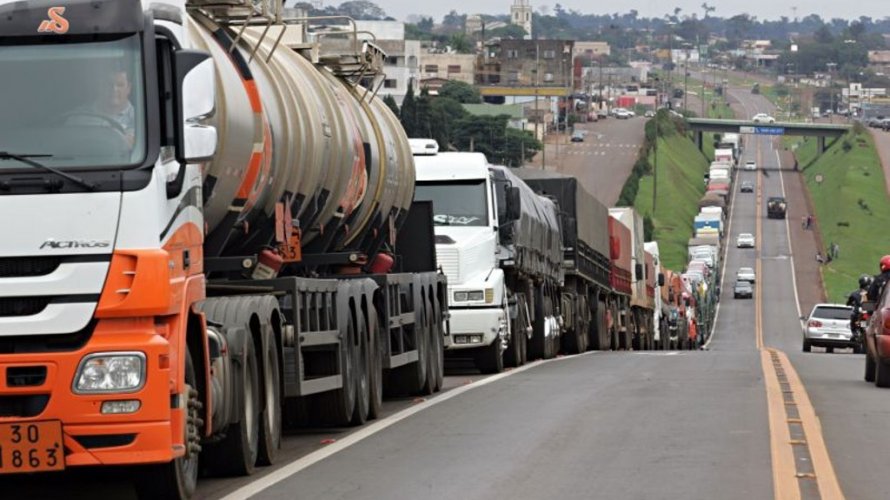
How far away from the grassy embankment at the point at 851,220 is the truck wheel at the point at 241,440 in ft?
339

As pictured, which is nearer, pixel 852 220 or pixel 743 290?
pixel 743 290

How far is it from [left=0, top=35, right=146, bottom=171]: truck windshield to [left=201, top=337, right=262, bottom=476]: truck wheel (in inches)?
103

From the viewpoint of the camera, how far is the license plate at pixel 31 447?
10961 mm

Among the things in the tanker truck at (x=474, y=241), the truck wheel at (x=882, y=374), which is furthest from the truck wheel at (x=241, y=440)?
the tanker truck at (x=474, y=241)

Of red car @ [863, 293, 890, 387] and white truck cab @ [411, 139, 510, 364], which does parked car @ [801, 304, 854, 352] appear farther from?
red car @ [863, 293, 890, 387]

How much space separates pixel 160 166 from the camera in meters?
11.4

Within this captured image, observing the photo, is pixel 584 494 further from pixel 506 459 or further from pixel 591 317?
pixel 591 317

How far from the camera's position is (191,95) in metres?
11.4

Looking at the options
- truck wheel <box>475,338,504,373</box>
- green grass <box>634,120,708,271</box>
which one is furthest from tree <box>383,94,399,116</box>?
green grass <box>634,120,708,271</box>

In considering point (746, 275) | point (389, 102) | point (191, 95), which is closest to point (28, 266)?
point (191, 95)

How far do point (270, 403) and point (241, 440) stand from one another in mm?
1148

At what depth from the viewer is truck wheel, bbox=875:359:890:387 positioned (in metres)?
24.1

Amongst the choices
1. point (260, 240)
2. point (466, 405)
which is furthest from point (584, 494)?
point (466, 405)

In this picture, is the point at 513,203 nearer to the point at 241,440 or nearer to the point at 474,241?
the point at 474,241
